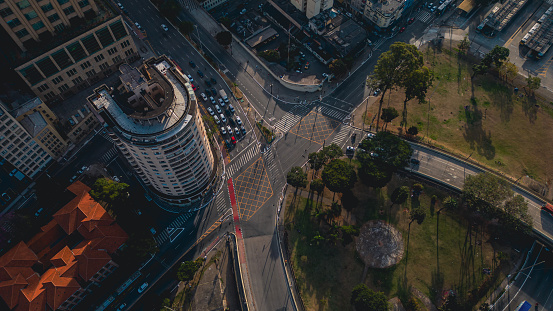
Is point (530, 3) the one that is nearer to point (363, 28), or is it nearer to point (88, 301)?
point (363, 28)

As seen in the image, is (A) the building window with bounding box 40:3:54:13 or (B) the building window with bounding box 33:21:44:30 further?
(B) the building window with bounding box 33:21:44:30

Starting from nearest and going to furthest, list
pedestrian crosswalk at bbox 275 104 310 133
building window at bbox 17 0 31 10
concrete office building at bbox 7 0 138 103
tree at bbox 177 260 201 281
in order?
tree at bbox 177 260 201 281 < building window at bbox 17 0 31 10 < concrete office building at bbox 7 0 138 103 < pedestrian crosswalk at bbox 275 104 310 133

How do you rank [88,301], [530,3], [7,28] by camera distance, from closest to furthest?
[88,301] < [7,28] < [530,3]

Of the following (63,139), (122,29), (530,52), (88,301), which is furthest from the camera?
(530,52)

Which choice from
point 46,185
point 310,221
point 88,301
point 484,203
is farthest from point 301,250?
point 46,185

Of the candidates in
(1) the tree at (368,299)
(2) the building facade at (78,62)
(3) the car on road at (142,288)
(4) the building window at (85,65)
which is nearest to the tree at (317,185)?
(1) the tree at (368,299)

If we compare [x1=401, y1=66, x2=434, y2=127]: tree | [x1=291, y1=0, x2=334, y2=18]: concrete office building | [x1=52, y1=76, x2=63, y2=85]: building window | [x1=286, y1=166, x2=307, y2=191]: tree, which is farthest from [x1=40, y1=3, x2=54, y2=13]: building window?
[x1=401, y1=66, x2=434, y2=127]: tree

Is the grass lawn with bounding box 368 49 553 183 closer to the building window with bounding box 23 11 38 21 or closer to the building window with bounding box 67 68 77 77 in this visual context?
the building window with bounding box 67 68 77 77

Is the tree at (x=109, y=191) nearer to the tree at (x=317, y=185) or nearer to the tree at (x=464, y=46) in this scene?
the tree at (x=317, y=185)
